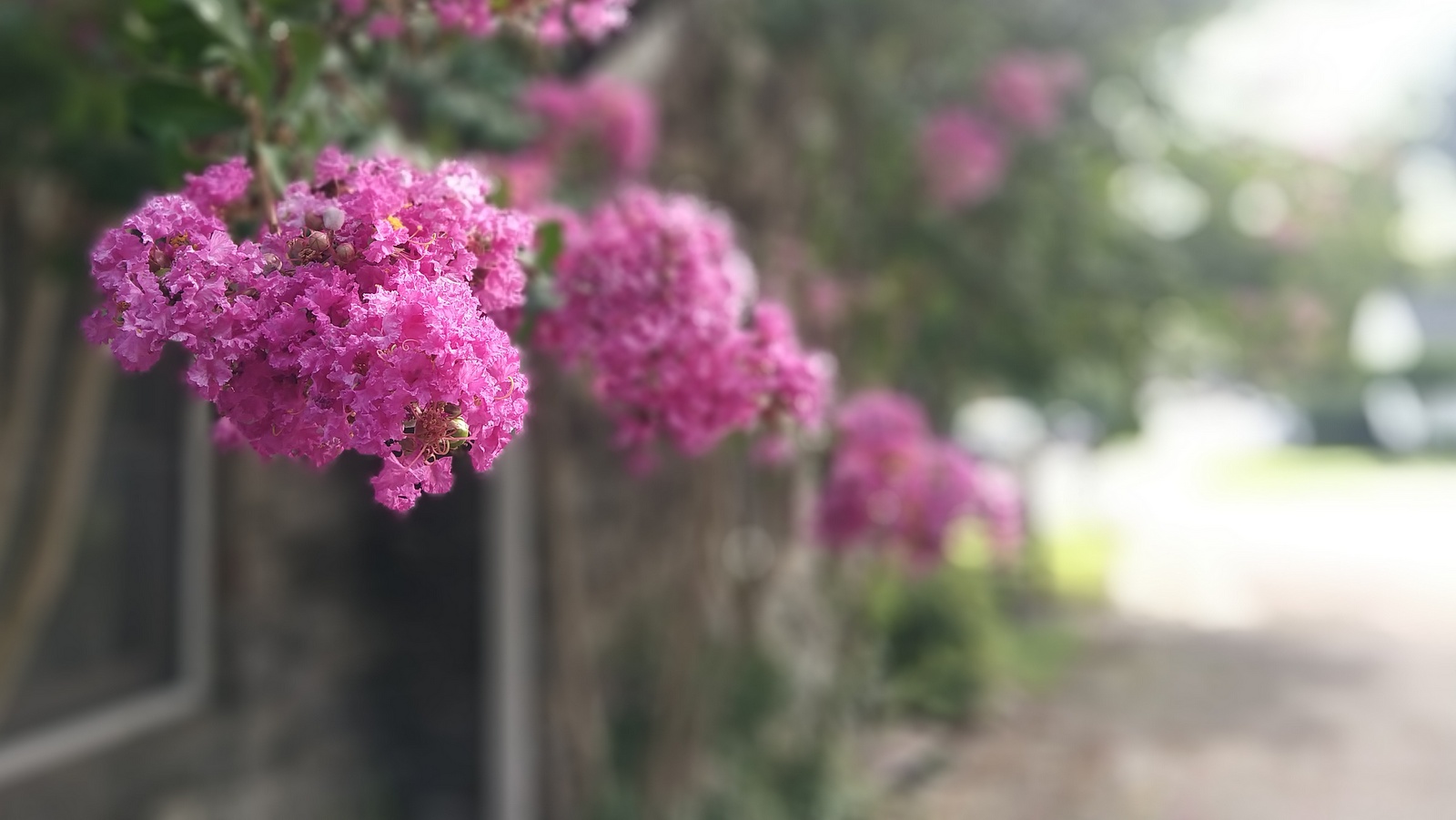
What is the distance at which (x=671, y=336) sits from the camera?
51.3 inches

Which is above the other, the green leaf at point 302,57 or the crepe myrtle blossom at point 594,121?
the crepe myrtle blossom at point 594,121

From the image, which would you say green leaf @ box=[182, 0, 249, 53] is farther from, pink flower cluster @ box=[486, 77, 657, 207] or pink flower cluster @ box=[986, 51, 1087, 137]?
pink flower cluster @ box=[986, 51, 1087, 137]

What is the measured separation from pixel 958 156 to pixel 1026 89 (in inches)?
15.7

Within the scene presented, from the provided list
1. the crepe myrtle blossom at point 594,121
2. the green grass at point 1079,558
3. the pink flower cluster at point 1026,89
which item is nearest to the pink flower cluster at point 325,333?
the crepe myrtle blossom at point 594,121

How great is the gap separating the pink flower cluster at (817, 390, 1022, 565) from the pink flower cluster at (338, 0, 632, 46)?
189 centimetres

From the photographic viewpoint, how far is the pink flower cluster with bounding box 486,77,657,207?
2941 mm

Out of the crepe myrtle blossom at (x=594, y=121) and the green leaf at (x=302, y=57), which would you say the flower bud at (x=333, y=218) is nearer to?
the green leaf at (x=302, y=57)

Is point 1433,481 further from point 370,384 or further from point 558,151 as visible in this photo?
point 370,384

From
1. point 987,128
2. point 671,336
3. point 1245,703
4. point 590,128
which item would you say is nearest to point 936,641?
point 1245,703

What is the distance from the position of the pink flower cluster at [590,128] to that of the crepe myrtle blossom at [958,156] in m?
1.69

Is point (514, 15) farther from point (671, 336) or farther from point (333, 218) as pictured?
point (333, 218)

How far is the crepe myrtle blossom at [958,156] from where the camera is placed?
15.0 ft

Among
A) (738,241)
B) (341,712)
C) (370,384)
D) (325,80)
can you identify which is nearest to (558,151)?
(738,241)

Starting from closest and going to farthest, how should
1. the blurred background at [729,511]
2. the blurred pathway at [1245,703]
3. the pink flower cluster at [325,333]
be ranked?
the pink flower cluster at [325,333]
the blurred background at [729,511]
the blurred pathway at [1245,703]
